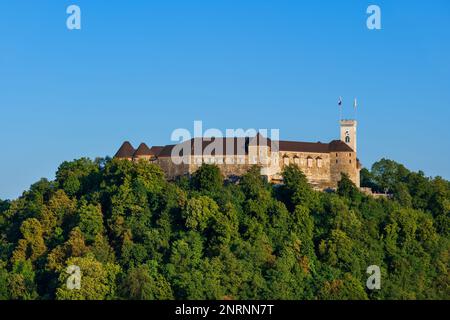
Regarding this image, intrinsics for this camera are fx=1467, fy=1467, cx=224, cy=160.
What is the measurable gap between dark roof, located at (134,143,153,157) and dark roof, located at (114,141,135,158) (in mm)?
610

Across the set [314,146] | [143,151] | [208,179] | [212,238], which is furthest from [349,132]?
[212,238]

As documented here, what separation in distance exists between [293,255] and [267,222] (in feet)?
13.9

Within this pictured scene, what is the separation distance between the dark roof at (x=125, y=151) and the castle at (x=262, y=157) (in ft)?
2.99

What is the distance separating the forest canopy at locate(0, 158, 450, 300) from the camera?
7981 centimetres

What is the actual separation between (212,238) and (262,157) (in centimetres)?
1109

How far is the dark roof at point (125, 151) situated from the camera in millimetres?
98125

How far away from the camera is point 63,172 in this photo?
94938 millimetres

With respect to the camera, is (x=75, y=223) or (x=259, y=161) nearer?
(x=75, y=223)

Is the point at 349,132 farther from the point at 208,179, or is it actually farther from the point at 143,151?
the point at 143,151

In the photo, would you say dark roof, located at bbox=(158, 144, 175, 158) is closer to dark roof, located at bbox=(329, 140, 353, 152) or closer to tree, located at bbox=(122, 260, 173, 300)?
dark roof, located at bbox=(329, 140, 353, 152)

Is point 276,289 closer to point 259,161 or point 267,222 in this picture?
point 267,222

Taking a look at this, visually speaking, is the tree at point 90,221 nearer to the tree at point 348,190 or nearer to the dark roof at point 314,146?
the dark roof at point 314,146
